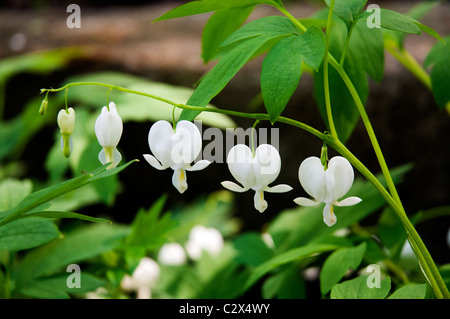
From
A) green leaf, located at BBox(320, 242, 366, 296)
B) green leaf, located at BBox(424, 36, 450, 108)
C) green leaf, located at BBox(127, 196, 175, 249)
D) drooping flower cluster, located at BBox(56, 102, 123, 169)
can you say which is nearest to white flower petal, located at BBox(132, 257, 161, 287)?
green leaf, located at BBox(127, 196, 175, 249)

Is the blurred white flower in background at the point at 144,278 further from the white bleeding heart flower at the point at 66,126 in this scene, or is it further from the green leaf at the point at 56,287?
the white bleeding heart flower at the point at 66,126

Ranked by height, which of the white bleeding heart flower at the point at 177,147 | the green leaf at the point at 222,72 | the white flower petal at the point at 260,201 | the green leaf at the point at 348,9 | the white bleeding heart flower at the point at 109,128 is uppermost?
the green leaf at the point at 348,9

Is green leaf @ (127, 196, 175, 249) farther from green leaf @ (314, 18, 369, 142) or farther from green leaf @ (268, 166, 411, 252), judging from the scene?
green leaf @ (314, 18, 369, 142)

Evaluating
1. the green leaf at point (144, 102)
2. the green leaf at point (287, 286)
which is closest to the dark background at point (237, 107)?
the green leaf at point (144, 102)

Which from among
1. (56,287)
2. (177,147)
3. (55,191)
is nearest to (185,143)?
(177,147)

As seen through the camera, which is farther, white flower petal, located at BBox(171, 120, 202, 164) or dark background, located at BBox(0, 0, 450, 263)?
dark background, located at BBox(0, 0, 450, 263)

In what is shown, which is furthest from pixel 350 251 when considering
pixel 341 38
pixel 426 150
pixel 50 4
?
pixel 50 4

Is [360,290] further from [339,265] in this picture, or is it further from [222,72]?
[222,72]
